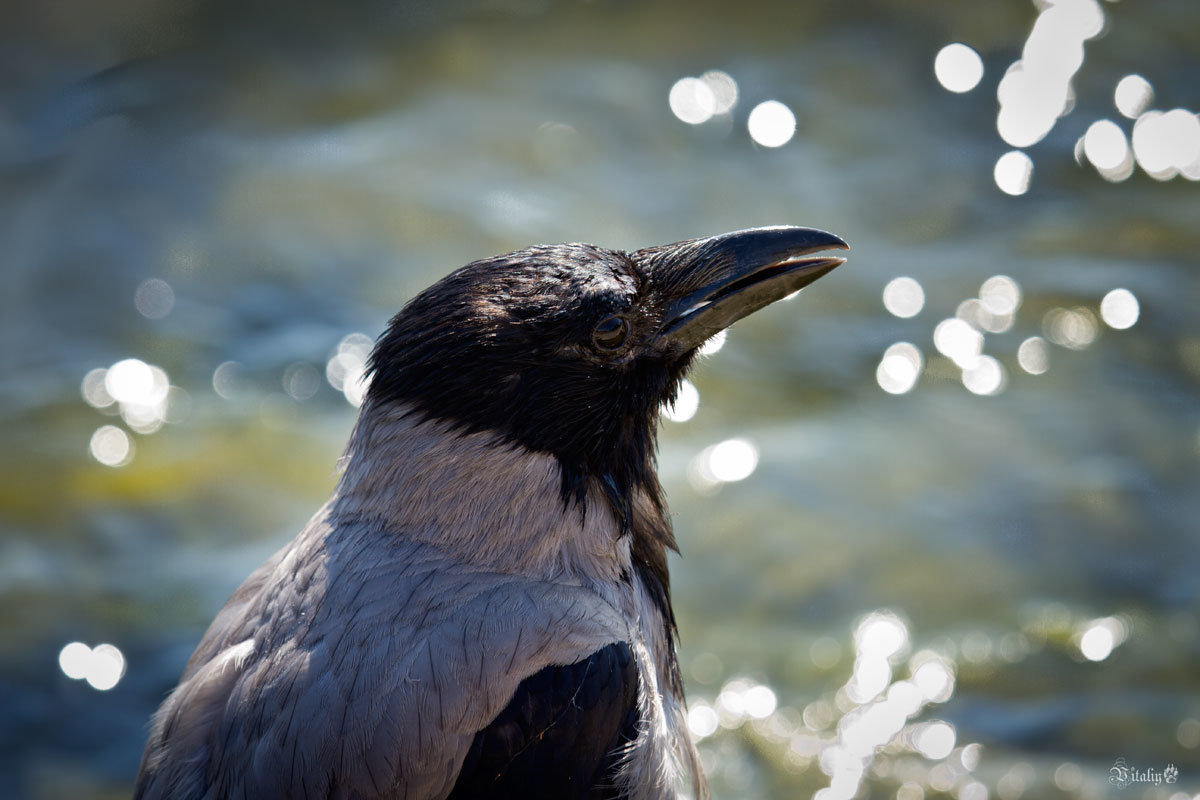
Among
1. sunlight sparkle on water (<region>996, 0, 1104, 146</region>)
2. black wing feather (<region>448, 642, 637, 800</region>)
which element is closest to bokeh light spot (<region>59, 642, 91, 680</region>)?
black wing feather (<region>448, 642, 637, 800</region>)

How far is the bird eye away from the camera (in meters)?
3.07

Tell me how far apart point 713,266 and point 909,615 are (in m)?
2.39

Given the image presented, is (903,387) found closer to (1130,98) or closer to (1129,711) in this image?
(1129,711)

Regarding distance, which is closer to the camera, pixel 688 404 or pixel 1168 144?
pixel 688 404

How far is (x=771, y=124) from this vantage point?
7.41m

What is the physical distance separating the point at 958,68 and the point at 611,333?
5333 mm

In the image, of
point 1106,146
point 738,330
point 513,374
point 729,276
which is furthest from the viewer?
point 1106,146

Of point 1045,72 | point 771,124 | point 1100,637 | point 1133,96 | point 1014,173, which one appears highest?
point 1045,72

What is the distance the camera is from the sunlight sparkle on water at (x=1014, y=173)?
6.96 metres

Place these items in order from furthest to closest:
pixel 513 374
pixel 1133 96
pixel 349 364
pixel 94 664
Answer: pixel 1133 96
pixel 349 364
pixel 94 664
pixel 513 374

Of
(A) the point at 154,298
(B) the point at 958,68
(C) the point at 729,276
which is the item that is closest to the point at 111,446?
(A) the point at 154,298

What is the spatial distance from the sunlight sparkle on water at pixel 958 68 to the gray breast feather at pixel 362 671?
5495mm

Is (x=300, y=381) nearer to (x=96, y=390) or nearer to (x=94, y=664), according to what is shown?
(x=96, y=390)

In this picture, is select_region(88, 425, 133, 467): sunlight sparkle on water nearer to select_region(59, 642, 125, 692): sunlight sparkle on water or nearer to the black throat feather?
select_region(59, 642, 125, 692): sunlight sparkle on water
